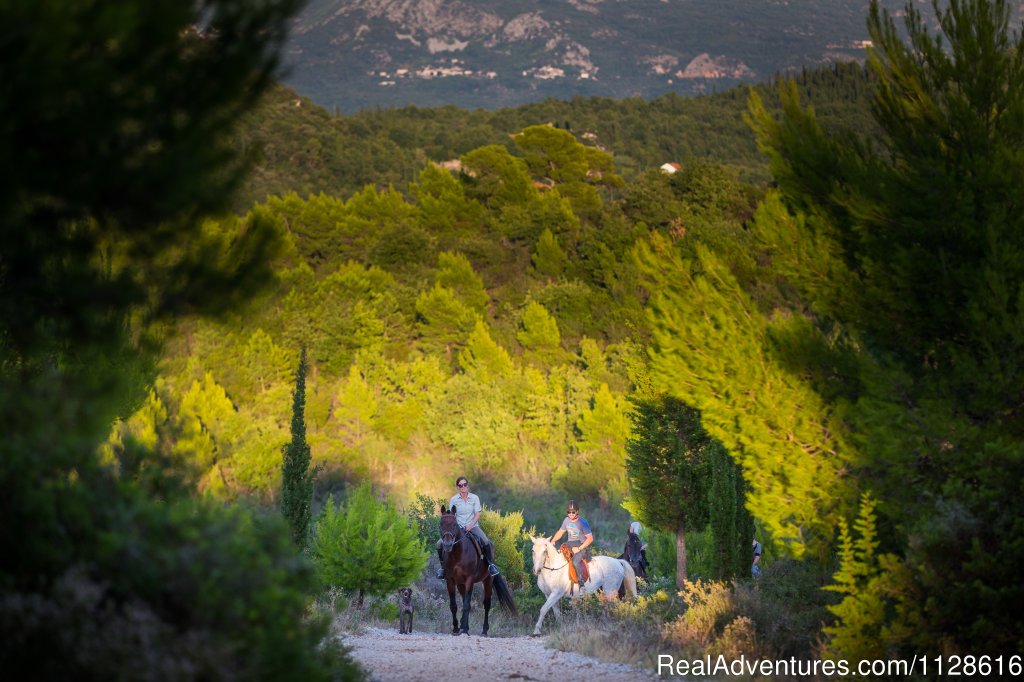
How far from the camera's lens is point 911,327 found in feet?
32.1

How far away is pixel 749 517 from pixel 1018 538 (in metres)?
5.60

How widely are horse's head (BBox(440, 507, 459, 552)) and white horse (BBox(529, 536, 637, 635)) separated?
1.85 metres

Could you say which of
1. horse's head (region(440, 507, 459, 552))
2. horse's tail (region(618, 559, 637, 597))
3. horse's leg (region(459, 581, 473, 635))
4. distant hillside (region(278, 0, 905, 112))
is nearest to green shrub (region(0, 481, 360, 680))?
horse's head (region(440, 507, 459, 552))

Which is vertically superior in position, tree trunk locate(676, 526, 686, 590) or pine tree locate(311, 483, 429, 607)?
pine tree locate(311, 483, 429, 607)

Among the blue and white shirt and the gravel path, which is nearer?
the gravel path

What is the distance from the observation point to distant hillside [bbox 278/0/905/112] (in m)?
125

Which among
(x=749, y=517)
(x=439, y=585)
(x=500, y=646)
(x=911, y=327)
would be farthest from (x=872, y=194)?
(x=439, y=585)

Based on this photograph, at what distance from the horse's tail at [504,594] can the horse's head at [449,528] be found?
1643 millimetres

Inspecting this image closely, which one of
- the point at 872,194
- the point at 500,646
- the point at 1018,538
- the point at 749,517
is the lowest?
the point at 500,646

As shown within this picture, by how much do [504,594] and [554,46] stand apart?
135597 mm

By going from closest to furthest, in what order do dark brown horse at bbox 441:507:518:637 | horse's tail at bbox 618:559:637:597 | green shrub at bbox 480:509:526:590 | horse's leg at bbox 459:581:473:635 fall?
1. dark brown horse at bbox 441:507:518:637
2. horse's leg at bbox 459:581:473:635
3. horse's tail at bbox 618:559:637:597
4. green shrub at bbox 480:509:526:590

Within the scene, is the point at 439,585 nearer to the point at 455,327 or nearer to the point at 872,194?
the point at 872,194

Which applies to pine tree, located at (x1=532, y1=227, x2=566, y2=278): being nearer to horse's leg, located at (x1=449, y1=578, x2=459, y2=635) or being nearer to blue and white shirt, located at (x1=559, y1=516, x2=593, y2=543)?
blue and white shirt, located at (x1=559, y1=516, x2=593, y2=543)

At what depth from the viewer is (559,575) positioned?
15.4 meters
